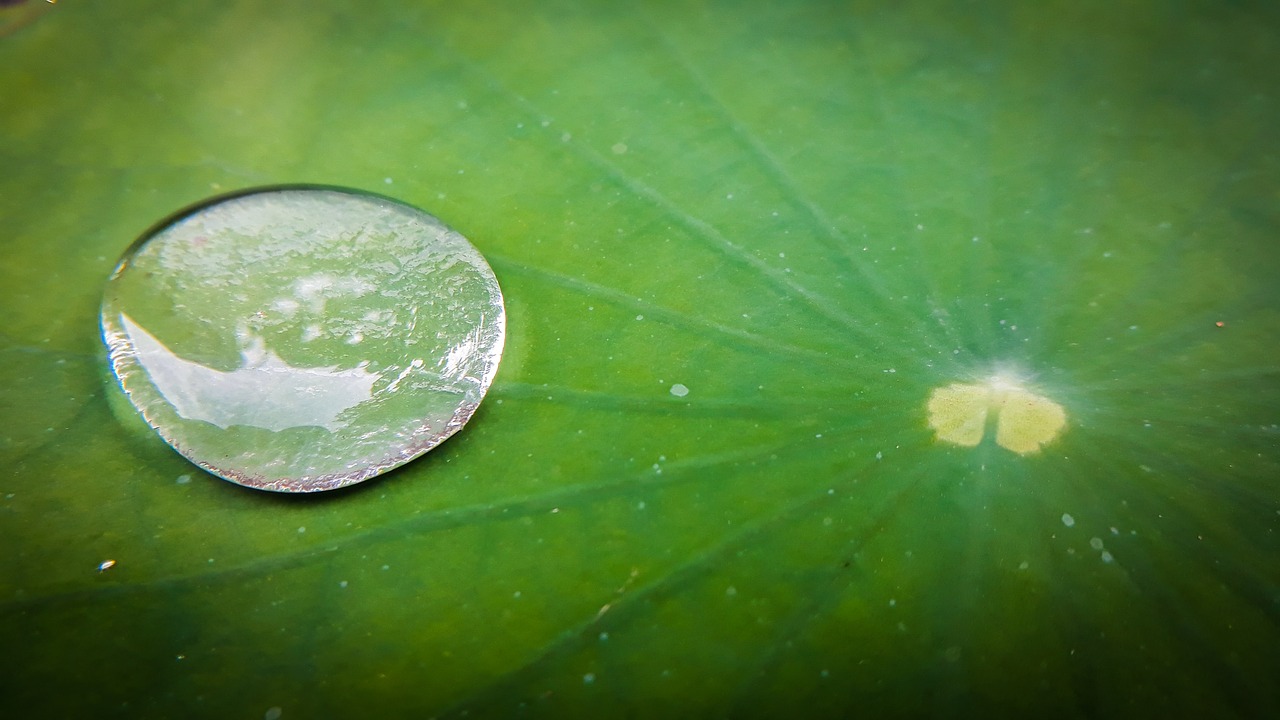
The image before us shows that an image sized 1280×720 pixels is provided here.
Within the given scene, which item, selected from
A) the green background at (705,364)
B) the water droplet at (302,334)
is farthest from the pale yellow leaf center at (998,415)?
the water droplet at (302,334)

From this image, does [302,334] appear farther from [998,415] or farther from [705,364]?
[998,415]

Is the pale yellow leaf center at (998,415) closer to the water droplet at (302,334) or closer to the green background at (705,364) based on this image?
the green background at (705,364)

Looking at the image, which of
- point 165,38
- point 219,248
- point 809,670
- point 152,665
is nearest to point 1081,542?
point 809,670

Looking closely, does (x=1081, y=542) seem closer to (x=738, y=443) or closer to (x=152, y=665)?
(x=738, y=443)

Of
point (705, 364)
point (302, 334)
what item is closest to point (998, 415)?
point (705, 364)
